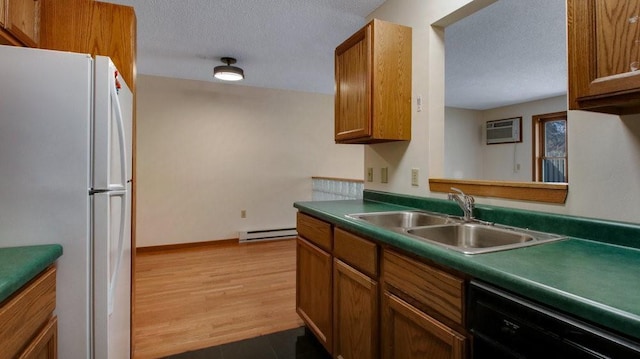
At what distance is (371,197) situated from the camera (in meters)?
2.42

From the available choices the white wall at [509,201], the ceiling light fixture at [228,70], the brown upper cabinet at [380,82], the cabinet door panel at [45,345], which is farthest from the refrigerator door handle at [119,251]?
the ceiling light fixture at [228,70]

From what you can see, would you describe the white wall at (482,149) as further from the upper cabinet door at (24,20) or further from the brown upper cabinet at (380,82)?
the upper cabinet door at (24,20)

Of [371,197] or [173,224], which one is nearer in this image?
[371,197]

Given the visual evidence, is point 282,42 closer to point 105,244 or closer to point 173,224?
point 105,244

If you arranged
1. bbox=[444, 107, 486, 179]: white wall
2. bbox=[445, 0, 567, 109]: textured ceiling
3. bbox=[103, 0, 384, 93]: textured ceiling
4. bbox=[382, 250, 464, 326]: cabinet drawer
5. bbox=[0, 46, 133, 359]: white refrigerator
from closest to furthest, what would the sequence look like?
bbox=[382, 250, 464, 326]: cabinet drawer < bbox=[0, 46, 133, 359]: white refrigerator < bbox=[103, 0, 384, 93]: textured ceiling < bbox=[445, 0, 567, 109]: textured ceiling < bbox=[444, 107, 486, 179]: white wall

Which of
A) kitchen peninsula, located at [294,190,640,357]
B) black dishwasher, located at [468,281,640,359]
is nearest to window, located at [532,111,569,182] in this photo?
kitchen peninsula, located at [294,190,640,357]

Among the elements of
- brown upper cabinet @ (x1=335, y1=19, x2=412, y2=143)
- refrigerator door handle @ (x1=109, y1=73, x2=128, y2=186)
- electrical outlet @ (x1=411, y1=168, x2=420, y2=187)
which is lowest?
electrical outlet @ (x1=411, y1=168, x2=420, y2=187)

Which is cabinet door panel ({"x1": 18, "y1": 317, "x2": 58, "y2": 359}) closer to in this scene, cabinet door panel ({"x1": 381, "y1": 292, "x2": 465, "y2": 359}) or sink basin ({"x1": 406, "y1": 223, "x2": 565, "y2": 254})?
cabinet door panel ({"x1": 381, "y1": 292, "x2": 465, "y2": 359})

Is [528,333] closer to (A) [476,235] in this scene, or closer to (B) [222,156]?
(A) [476,235]

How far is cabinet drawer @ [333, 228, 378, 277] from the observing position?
1.33m

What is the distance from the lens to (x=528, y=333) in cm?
73

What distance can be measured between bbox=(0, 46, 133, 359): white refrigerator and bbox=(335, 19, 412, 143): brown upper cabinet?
1350mm

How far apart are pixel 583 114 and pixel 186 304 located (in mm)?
2813

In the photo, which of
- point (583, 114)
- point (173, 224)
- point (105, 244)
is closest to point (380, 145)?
point (583, 114)
